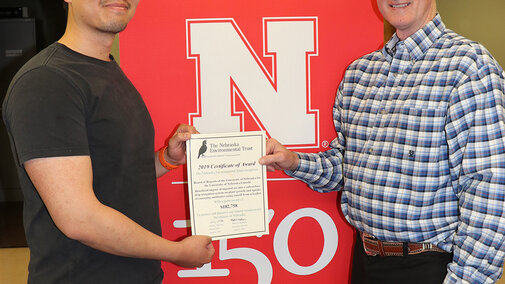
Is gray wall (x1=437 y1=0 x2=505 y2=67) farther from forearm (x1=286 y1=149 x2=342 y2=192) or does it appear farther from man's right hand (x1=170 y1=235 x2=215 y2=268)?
man's right hand (x1=170 y1=235 x2=215 y2=268)

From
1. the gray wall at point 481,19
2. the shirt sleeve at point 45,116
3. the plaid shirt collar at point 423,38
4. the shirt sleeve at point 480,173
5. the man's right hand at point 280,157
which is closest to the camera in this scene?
the shirt sleeve at point 45,116

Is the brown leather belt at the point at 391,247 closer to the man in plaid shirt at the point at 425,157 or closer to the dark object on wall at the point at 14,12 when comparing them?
the man in plaid shirt at the point at 425,157

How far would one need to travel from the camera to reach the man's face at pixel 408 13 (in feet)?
5.37

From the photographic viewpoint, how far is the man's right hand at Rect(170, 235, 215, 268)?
4.90 feet

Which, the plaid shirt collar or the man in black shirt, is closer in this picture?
the man in black shirt

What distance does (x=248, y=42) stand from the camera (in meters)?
2.03

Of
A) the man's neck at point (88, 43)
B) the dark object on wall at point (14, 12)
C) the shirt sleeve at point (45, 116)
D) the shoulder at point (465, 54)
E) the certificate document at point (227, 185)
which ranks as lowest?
the certificate document at point (227, 185)

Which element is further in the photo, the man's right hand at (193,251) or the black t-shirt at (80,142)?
the man's right hand at (193,251)

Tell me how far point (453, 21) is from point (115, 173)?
5.35m

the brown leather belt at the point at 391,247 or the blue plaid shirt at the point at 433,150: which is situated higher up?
the blue plaid shirt at the point at 433,150

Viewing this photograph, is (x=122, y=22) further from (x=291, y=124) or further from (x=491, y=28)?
(x=491, y=28)

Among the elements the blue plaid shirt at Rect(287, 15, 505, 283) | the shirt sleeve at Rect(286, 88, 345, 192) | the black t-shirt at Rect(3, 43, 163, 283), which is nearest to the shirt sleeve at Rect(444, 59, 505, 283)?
the blue plaid shirt at Rect(287, 15, 505, 283)

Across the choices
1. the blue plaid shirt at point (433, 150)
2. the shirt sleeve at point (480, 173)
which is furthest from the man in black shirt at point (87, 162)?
the shirt sleeve at point (480, 173)

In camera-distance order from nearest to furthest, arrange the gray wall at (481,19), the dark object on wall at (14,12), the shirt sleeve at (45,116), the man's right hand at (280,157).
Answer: the shirt sleeve at (45,116) < the man's right hand at (280,157) < the gray wall at (481,19) < the dark object on wall at (14,12)
